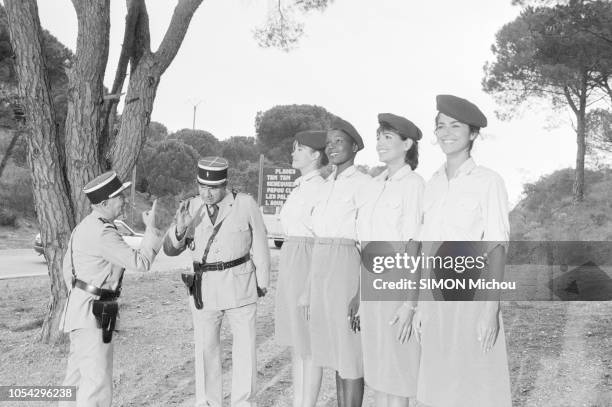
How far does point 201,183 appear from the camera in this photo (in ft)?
16.4

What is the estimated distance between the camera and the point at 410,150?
4.28 meters

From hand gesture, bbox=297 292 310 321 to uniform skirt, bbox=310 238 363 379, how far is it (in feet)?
0.38

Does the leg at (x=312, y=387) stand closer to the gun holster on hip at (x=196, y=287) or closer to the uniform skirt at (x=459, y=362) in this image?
the gun holster on hip at (x=196, y=287)

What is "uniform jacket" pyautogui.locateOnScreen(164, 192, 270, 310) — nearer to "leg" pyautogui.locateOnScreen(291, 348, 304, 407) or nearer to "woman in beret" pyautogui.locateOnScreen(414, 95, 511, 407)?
"leg" pyautogui.locateOnScreen(291, 348, 304, 407)

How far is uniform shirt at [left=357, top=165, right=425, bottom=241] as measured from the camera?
12.9 ft

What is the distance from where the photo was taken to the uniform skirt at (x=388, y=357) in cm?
390

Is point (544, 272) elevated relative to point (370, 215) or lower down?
lower down

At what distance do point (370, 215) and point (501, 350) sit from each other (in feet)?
3.93

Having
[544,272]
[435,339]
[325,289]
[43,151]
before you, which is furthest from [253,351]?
[544,272]

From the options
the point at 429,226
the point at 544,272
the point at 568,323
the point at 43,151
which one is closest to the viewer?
the point at 429,226

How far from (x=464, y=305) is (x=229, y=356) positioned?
4.02 meters

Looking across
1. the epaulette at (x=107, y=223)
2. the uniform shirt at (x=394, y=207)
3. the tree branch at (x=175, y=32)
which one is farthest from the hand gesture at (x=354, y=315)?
the tree branch at (x=175, y=32)

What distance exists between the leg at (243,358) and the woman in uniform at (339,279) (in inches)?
18.7

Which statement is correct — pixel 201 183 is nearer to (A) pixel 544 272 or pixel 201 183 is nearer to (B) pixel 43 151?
(B) pixel 43 151
